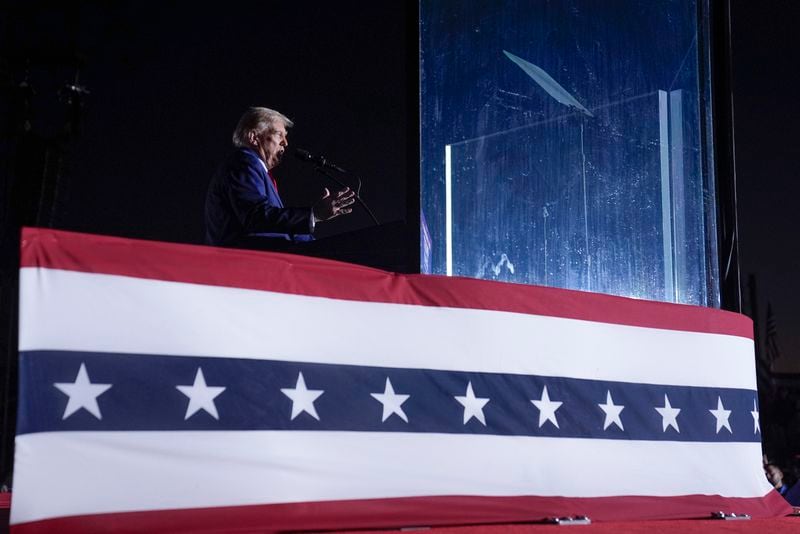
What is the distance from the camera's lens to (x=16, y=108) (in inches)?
244

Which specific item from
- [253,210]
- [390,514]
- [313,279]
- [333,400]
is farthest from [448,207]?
[390,514]

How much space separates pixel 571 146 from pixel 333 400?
209 centimetres

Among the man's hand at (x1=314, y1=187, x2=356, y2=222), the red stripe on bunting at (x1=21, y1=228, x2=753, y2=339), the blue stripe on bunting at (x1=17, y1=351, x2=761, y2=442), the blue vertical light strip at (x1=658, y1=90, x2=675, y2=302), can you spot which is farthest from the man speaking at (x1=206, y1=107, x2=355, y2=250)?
the blue vertical light strip at (x1=658, y1=90, x2=675, y2=302)

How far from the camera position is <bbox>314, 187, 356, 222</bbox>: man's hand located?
2.79 metres

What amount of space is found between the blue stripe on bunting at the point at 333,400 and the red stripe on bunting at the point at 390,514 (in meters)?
0.19

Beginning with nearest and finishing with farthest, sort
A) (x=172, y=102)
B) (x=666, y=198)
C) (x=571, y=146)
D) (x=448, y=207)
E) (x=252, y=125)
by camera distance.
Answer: (x=252, y=125) < (x=448, y=207) < (x=571, y=146) < (x=666, y=198) < (x=172, y=102)

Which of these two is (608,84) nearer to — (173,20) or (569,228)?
(569,228)

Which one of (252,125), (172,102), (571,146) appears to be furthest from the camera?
(172,102)

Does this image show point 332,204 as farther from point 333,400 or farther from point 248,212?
point 333,400

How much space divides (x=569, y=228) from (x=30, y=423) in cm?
252

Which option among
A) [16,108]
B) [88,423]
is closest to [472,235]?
[88,423]

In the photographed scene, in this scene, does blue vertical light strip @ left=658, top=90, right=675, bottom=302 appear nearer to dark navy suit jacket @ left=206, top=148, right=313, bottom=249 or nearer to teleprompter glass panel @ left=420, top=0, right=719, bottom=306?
teleprompter glass panel @ left=420, top=0, right=719, bottom=306

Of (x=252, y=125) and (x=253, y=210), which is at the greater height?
(x=252, y=125)

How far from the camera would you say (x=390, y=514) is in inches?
87.4
